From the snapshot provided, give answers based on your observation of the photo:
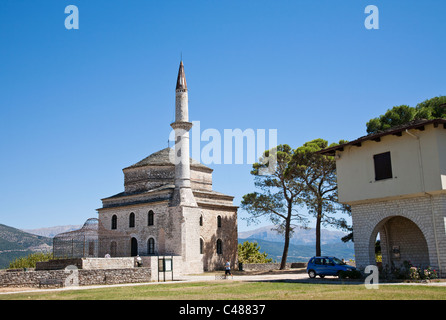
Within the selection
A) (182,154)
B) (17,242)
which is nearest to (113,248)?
(182,154)

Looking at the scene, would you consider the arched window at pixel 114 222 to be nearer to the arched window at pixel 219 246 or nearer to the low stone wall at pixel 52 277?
the arched window at pixel 219 246

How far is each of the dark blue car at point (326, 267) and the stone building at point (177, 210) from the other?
41.0ft

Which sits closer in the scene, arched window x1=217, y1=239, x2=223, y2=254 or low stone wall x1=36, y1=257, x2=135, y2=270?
low stone wall x1=36, y1=257, x2=135, y2=270

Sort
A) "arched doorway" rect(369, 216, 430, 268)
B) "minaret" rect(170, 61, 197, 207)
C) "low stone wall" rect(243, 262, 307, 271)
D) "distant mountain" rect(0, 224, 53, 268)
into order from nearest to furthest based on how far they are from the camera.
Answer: "arched doorway" rect(369, 216, 430, 268), "minaret" rect(170, 61, 197, 207), "low stone wall" rect(243, 262, 307, 271), "distant mountain" rect(0, 224, 53, 268)

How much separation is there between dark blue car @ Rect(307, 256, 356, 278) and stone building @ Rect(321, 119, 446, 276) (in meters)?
1.28

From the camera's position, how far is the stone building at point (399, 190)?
1906 centimetres

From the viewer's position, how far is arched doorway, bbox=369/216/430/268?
21703 mm

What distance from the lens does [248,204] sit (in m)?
39.2

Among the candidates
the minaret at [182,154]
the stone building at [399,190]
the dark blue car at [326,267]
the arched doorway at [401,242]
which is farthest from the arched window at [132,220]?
the arched doorway at [401,242]

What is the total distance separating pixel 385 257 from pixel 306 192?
14.0m

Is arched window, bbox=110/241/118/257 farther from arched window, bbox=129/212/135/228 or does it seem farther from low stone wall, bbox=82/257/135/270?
low stone wall, bbox=82/257/135/270

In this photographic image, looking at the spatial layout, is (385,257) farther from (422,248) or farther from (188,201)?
(188,201)

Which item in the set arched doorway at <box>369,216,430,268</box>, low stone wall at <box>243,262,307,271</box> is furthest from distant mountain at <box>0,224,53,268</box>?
arched doorway at <box>369,216,430,268</box>
